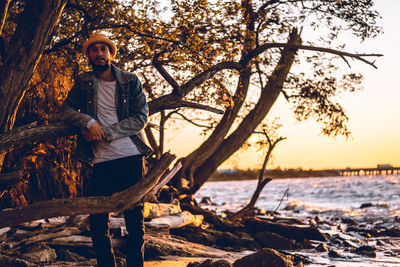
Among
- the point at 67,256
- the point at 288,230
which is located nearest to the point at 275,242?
the point at 288,230

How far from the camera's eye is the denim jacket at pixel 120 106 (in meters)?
4.41

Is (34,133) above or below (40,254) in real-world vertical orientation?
above

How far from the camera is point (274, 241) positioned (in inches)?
391

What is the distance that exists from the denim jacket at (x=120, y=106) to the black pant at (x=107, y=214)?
18cm

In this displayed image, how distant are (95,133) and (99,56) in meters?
0.82

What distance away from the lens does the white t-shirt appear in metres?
4.42

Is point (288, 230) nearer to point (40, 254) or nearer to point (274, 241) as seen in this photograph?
point (274, 241)

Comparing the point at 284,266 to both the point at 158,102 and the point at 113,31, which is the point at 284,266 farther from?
the point at 113,31

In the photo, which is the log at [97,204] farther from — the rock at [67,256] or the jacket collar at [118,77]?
the rock at [67,256]

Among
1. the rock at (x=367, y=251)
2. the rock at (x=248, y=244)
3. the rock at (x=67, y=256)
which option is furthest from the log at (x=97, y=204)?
the rock at (x=367, y=251)

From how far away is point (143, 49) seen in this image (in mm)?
8133

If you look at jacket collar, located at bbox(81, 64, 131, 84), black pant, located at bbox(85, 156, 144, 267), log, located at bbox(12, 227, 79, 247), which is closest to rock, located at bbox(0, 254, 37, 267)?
log, located at bbox(12, 227, 79, 247)

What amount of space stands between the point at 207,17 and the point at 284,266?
459 cm

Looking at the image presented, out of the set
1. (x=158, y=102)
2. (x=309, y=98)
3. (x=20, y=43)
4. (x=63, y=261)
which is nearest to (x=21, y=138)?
(x=20, y=43)
